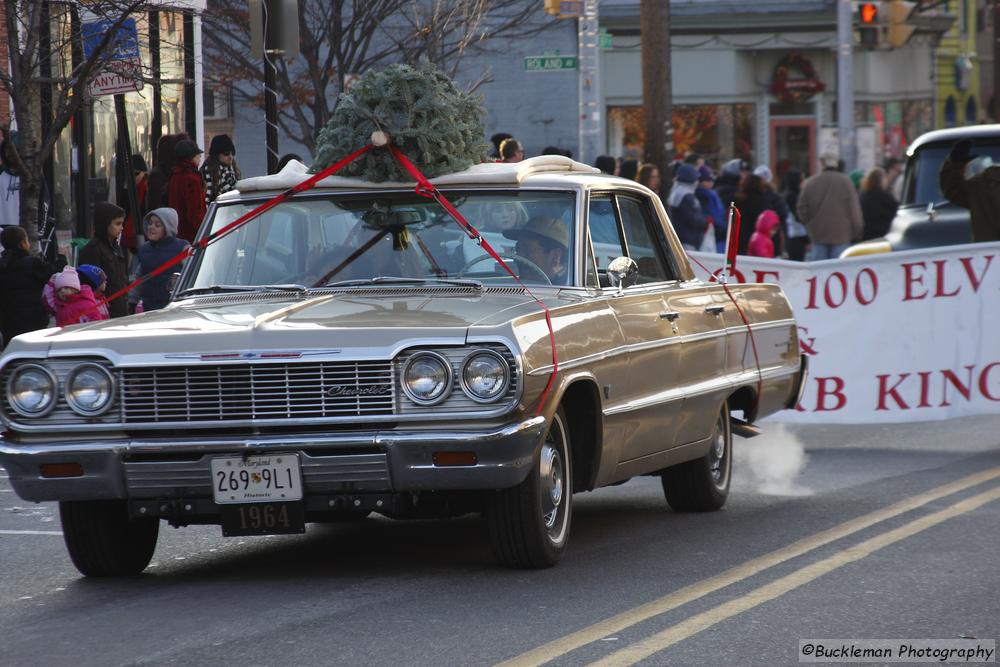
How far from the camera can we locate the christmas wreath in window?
140ft

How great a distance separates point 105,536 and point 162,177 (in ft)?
34.1

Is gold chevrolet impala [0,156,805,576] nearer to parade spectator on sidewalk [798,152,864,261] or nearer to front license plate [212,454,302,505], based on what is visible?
front license plate [212,454,302,505]

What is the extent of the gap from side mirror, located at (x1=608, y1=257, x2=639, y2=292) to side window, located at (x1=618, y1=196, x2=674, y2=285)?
1.09 feet

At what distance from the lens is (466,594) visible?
23.6 feet

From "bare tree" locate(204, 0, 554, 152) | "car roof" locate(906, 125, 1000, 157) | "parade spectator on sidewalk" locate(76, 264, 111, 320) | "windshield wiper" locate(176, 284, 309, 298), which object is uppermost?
"bare tree" locate(204, 0, 554, 152)

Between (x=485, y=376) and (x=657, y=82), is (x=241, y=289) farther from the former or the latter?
(x=657, y=82)

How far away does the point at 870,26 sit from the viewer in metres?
28.5

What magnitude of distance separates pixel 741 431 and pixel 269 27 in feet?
20.5

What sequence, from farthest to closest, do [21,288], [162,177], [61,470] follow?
1. [162,177]
2. [21,288]
3. [61,470]

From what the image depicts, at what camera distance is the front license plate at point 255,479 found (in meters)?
7.11

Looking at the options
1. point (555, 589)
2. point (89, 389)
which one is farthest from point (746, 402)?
point (89, 389)

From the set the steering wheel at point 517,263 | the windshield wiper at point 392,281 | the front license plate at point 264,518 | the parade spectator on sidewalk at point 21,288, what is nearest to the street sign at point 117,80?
the parade spectator on sidewalk at point 21,288

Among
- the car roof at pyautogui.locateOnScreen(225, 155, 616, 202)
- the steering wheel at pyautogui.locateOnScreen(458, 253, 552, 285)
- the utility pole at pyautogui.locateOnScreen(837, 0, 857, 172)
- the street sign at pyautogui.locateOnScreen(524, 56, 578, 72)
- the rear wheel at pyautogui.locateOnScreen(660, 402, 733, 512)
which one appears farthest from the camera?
the utility pole at pyautogui.locateOnScreen(837, 0, 857, 172)

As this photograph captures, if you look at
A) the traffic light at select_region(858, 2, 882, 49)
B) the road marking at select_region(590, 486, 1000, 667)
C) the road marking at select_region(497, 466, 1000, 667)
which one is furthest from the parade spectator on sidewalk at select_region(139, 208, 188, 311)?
the traffic light at select_region(858, 2, 882, 49)
